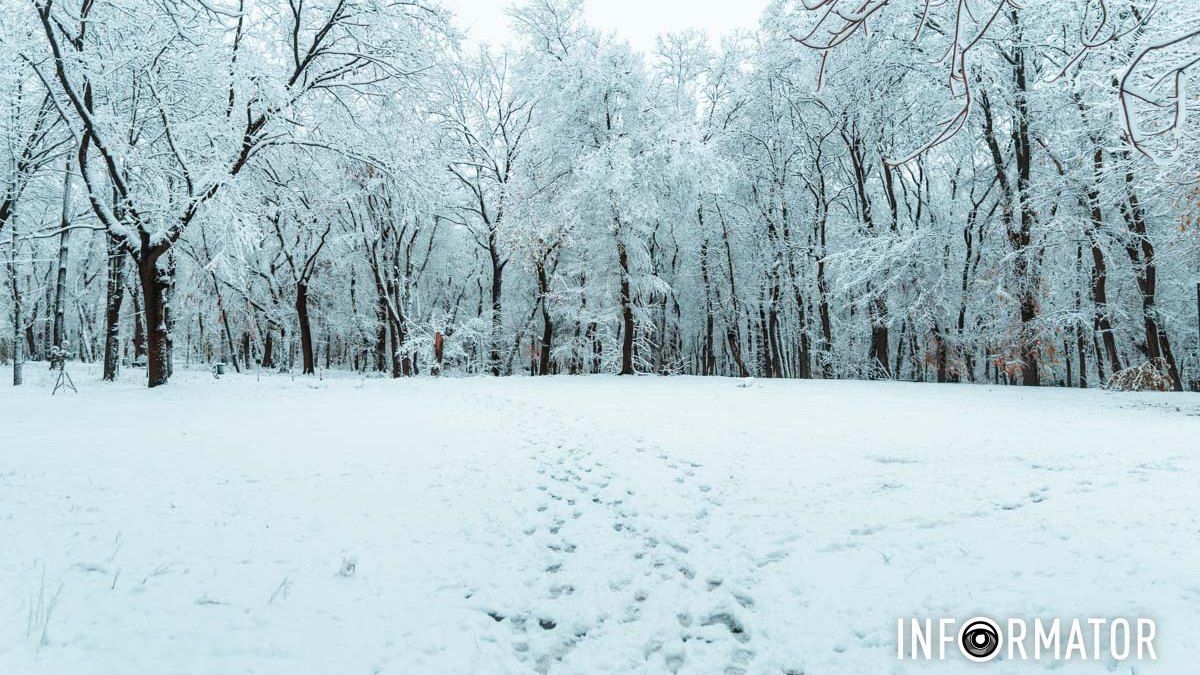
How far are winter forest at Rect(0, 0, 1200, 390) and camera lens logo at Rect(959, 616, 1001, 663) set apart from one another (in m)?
4.97

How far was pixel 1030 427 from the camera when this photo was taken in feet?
27.5

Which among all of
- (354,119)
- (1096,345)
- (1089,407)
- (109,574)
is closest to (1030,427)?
(1089,407)

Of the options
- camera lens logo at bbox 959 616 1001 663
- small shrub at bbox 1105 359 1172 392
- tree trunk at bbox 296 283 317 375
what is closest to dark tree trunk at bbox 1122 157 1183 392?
small shrub at bbox 1105 359 1172 392

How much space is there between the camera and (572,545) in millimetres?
4727

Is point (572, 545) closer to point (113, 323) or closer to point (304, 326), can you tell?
point (113, 323)

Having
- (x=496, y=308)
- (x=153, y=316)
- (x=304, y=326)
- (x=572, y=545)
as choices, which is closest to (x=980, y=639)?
(x=572, y=545)

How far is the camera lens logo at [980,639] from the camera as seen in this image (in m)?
3.07

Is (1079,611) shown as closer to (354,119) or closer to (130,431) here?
(130,431)

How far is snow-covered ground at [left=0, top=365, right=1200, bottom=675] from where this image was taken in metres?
3.22

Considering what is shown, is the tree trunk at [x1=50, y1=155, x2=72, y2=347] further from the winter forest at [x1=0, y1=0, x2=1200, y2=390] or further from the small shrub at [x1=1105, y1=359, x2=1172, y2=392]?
the small shrub at [x1=1105, y1=359, x2=1172, y2=392]

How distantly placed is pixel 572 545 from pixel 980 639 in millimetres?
2838

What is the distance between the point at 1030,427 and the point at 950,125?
8.43 meters

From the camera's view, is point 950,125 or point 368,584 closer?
point 950,125

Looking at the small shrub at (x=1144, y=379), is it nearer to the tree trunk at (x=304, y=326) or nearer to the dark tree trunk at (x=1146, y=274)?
the dark tree trunk at (x=1146, y=274)
